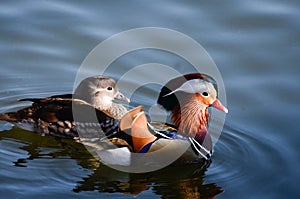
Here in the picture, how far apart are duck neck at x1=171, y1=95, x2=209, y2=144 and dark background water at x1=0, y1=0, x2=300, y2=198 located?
27cm

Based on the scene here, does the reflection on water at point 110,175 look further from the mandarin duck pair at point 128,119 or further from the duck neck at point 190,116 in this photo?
the duck neck at point 190,116

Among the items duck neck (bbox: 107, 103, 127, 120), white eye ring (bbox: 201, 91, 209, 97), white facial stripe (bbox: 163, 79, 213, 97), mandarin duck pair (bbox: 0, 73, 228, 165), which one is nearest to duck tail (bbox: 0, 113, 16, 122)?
mandarin duck pair (bbox: 0, 73, 228, 165)

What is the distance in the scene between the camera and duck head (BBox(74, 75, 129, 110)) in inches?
297

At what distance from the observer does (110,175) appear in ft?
22.0

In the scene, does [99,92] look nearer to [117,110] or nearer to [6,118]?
[117,110]

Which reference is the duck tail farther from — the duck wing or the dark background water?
the dark background water

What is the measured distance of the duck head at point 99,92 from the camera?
7555 millimetres

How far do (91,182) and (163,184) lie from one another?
0.64 m

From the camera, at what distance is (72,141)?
7.33 meters

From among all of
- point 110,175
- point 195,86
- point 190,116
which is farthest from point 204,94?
point 110,175

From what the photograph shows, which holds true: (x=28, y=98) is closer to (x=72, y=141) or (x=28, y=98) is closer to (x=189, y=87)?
(x=72, y=141)

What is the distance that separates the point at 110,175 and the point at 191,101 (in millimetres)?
1234

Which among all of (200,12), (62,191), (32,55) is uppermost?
(200,12)

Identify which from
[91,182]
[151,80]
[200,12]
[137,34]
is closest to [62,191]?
[91,182]
